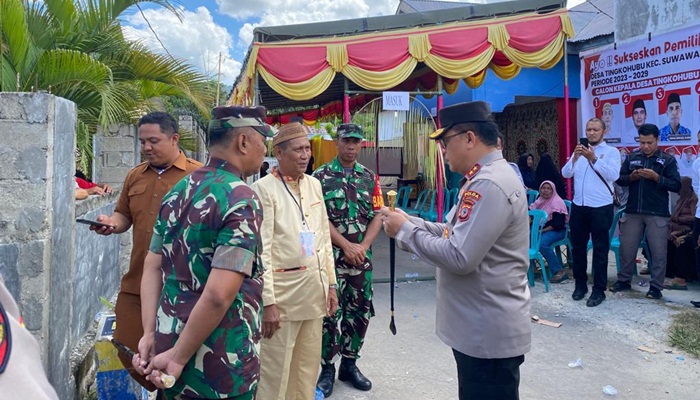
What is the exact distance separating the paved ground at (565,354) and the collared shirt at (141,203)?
62.5 inches

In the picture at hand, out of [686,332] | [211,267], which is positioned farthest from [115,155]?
[686,332]

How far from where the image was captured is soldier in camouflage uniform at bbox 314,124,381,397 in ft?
12.3

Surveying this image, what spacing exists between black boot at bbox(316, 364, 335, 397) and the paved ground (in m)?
0.05

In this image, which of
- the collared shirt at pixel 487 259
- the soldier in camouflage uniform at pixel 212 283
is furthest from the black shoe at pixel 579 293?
the soldier in camouflage uniform at pixel 212 283

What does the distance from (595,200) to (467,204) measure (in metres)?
3.77

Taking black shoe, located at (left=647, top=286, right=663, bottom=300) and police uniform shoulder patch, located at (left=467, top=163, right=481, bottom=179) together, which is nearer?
police uniform shoulder patch, located at (left=467, top=163, right=481, bottom=179)

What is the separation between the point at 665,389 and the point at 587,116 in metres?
5.17

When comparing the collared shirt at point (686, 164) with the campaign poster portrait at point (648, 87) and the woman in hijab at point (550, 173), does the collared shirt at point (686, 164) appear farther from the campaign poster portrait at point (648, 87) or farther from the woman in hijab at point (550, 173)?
the woman in hijab at point (550, 173)

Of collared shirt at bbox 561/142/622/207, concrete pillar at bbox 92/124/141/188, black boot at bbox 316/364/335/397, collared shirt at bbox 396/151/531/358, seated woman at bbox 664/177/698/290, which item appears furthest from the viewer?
seated woman at bbox 664/177/698/290

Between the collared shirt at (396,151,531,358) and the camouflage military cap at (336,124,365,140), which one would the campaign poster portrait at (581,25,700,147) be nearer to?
the camouflage military cap at (336,124,365,140)

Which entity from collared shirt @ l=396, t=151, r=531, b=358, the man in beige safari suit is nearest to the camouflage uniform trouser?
the man in beige safari suit

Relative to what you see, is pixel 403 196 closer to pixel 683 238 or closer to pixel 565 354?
pixel 683 238

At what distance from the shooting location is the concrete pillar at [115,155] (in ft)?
19.1

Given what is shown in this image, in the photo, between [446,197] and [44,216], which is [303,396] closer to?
[44,216]
